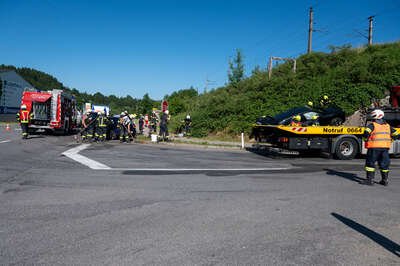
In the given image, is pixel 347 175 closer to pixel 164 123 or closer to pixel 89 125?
pixel 164 123

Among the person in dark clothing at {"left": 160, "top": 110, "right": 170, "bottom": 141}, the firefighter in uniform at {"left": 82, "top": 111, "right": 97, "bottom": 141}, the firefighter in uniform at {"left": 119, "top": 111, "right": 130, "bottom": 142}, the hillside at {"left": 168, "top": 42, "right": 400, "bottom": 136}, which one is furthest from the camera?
the hillside at {"left": 168, "top": 42, "right": 400, "bottom": 136}

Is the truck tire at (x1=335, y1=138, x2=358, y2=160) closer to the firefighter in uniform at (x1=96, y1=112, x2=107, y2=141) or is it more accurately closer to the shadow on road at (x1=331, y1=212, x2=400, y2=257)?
the shadow on road at (x1=331, y1=212, x2=400, y2=257)

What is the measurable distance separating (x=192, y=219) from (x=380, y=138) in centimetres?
517

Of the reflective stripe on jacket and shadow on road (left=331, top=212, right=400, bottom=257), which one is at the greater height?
the reflective stripe on jacket

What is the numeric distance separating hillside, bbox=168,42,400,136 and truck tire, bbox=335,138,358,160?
7.95m

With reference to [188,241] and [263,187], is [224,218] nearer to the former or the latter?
[188,241]

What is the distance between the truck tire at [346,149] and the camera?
1157cm

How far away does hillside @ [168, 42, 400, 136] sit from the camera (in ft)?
63.0

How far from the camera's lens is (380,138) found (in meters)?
6.93

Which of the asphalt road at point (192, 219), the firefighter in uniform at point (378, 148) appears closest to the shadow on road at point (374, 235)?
the asphalt road at point (192, 219)

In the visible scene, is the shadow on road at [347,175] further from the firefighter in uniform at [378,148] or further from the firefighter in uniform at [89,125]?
the firefighter in uniform at [89,125]

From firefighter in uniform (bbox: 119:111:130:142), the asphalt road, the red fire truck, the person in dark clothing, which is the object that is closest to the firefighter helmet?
the asphalt road

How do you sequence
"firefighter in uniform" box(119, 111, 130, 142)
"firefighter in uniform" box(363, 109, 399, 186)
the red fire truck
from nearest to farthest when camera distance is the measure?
"firefighter in uniform" box(363, 109, 399, 186) < "firefighter in uniform" box(119, 111, 130, 142) < the red fire truck

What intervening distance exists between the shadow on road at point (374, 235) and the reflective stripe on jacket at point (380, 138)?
3272 mm
